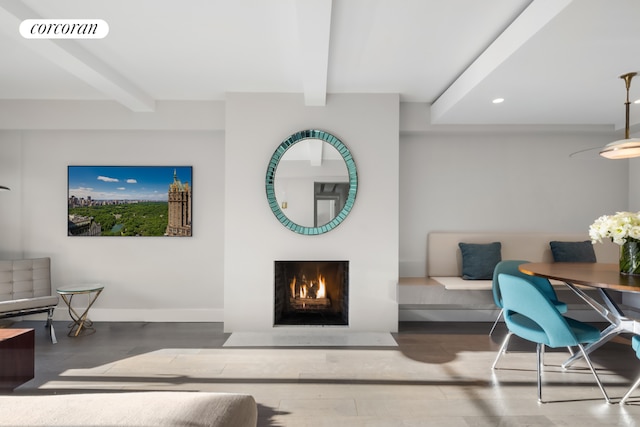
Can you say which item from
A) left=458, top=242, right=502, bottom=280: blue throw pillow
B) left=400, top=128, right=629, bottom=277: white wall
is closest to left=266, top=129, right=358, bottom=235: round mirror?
left=400, top=128, right=629, bottom=277: white wall

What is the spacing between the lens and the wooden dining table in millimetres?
2363

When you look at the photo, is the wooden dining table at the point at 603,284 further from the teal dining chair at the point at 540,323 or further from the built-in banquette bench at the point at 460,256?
the built-in banquette bench at the point at 460,256

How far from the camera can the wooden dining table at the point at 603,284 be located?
236cm

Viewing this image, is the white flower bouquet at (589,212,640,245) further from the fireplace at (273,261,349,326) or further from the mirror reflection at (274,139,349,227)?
the fireplace at (273,261,349,326)

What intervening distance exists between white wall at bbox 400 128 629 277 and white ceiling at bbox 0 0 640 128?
1.57ft

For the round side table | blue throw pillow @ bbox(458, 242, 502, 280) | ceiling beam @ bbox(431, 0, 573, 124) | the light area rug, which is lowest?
→ the light area rug

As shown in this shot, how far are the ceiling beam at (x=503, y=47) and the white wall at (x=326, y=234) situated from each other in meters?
0.62

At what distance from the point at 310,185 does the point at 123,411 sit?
10.5ft

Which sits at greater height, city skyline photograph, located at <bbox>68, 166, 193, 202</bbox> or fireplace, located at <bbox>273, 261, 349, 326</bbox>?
city skyline photograph, located at <bbox>68, 166, 193, 202</bbox>

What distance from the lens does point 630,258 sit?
107 inches

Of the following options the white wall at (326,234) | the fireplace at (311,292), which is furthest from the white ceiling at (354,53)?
the fireplace at (311,292)

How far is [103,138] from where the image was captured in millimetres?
4492

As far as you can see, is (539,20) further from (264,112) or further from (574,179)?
(574,179)

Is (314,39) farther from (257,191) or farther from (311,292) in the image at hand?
(311,292)
